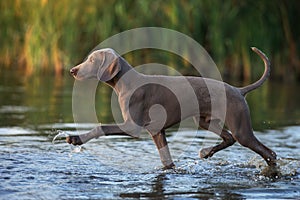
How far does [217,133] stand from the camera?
7855 millimetres

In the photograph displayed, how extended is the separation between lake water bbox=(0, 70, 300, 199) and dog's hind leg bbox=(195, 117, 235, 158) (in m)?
0.12

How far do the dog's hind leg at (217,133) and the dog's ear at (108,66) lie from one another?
100cm

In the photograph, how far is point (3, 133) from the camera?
9984 mm

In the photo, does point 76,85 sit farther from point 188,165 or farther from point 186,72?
point 188,165

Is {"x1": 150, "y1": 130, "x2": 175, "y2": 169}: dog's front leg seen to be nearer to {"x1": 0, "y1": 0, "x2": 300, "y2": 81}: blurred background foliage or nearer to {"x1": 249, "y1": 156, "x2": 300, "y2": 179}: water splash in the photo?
{"x1": 249, "y1": 156, "x2": 300, "y2": 179}: water splash

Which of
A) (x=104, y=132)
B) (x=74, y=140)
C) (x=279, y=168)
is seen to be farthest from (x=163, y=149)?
(x=279, y=168)

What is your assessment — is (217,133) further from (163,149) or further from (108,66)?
(108,66)

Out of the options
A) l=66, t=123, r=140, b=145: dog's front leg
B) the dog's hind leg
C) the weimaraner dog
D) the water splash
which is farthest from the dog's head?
the water splash

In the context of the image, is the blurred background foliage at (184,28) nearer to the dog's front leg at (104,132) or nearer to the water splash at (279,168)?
the water splash at (279,168)

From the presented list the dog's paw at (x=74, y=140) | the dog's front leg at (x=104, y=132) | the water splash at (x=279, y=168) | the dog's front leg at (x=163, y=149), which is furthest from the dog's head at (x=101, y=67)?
the water splash at (x=279, y=168)

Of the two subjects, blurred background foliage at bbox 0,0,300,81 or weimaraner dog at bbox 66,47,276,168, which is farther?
blurred background foliage at bbox 0,0,300,81

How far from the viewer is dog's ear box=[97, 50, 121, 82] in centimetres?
736

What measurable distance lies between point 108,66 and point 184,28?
1097 cm

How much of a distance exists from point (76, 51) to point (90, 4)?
45.7 inches
